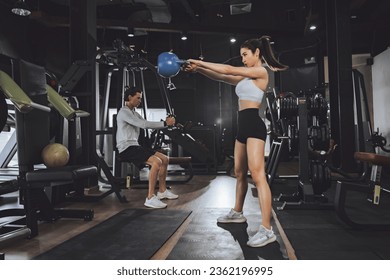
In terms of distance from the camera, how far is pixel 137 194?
13.1ft

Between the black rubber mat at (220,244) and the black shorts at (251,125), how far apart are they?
0.68 meters

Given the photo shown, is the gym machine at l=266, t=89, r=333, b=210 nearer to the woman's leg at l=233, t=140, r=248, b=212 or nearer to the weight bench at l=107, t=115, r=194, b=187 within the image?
the woman's leg at l=233, t=140, r=248, b=212

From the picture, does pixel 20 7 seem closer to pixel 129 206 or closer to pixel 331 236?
pixel 129 206

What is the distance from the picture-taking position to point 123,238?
211cm

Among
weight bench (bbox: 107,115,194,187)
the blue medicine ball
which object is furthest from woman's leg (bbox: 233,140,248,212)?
weight bench (bbox: 107,115,194,187)

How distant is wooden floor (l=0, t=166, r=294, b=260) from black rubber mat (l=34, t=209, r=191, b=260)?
0.08m

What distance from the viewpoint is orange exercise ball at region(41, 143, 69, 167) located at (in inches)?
90.8

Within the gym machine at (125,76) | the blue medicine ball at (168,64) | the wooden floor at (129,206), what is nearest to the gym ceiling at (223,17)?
the gym machine at (125,76)

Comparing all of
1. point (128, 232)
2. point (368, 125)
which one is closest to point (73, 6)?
point (128, 232)

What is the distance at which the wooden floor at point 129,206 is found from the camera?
1936mm

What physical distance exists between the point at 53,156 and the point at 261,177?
5.07 feet

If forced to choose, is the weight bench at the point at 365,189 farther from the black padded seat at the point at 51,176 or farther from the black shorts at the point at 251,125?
the black padded seat at the point at 51,176
